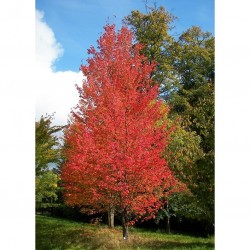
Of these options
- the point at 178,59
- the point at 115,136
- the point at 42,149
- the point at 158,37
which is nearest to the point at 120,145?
the point at 115,136

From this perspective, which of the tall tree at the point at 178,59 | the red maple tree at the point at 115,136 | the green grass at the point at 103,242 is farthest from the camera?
the tall tree at the point at 178,59

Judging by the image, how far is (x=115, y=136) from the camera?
9.34 metres

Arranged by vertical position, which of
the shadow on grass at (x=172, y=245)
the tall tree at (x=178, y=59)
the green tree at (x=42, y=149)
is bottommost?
the shadow on grass at (x=172, y=245)

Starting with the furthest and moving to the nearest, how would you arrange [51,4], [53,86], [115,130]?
[115,130]
[53,86]
[51,4]

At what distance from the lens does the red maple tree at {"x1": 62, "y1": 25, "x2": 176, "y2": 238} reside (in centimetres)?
931

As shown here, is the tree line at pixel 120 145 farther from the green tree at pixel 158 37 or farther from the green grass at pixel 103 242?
the green tree at pixel 158 37

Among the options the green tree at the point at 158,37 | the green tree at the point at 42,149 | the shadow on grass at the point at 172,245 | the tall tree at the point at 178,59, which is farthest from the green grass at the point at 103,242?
the green tree at the point at 158,37

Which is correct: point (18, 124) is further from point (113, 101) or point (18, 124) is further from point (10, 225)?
point (113, 101)

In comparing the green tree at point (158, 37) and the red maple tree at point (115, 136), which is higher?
the green tree at point (158, 37)

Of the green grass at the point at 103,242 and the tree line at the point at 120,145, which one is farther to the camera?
the green grass at the point at 103,242

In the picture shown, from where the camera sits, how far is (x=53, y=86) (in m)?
8.51

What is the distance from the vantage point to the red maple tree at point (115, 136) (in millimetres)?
9312
